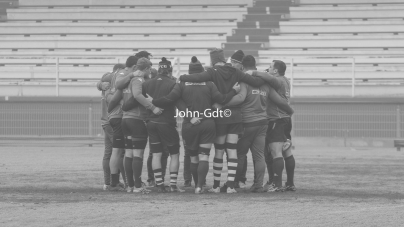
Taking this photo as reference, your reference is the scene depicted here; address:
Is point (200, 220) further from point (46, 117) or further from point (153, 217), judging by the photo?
point (46, 117)

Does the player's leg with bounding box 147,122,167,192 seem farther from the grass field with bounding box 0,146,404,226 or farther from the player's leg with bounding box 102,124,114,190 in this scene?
the player's leg with bounding box 102,124,114,190

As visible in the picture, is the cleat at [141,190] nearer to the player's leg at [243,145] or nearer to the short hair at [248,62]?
the player's leg at [243,145]

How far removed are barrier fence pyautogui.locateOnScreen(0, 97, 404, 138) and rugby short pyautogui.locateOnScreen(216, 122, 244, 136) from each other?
13.4 metres

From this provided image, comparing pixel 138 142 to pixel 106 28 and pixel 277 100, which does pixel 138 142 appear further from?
pixel 106 28

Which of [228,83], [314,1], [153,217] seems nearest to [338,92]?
[314,1]

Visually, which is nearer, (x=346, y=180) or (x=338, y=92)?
(x=346, y=180)

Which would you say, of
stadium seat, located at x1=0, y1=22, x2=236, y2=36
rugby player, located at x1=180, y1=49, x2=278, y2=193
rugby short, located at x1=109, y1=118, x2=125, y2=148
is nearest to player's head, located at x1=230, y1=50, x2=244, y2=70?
rugby player, located at x1=180, y1=49, x2=278, y2=193

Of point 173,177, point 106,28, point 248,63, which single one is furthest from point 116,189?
point 106,28

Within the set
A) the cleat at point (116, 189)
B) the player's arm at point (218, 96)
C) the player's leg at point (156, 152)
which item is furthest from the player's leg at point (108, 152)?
the player's arm at point (218, 96)

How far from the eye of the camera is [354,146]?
24078mm

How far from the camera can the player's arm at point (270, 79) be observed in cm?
1111

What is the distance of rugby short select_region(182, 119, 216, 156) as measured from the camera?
426 inches

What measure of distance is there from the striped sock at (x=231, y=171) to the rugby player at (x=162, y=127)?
685mm

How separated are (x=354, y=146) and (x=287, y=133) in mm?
12703
